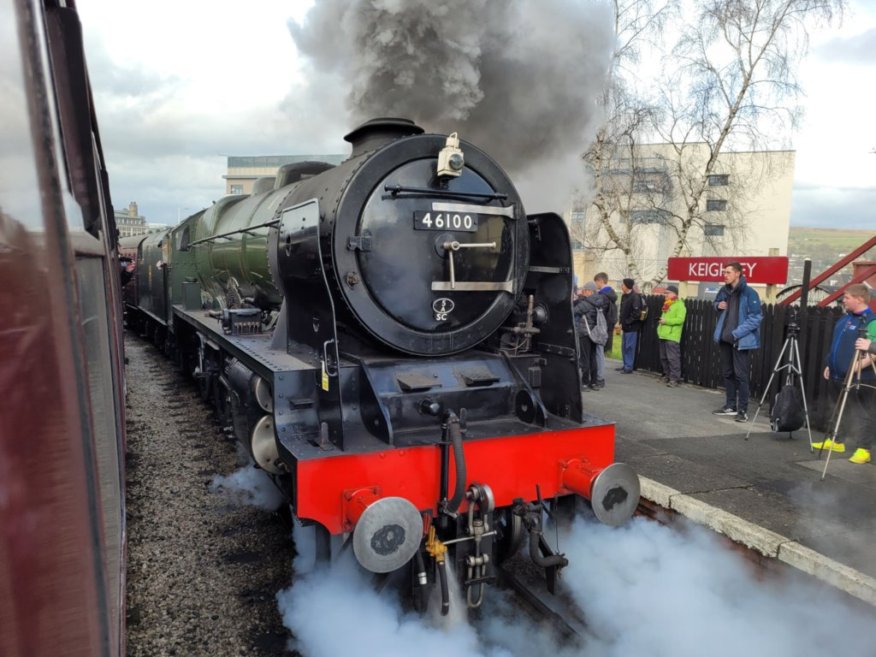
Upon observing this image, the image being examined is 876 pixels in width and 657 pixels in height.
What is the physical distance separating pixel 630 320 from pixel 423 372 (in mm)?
6184

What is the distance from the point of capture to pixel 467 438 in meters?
3.14

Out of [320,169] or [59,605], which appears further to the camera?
[320,169]

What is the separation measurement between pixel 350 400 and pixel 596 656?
5.60 feet

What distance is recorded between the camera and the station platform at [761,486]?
350 centimetres

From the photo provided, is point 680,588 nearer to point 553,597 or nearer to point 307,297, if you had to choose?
point 553,597

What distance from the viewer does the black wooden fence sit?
20.2 ft

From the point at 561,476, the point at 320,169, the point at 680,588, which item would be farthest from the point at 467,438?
the point at 320,169

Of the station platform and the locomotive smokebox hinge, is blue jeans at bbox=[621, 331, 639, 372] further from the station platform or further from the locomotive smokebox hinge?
the locomotive smokebox hinge

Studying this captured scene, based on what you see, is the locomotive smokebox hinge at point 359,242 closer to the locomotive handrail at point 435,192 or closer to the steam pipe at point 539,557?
the locomotive handrail at point 435,192

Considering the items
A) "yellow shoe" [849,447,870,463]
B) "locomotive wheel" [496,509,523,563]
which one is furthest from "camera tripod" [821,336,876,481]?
"locomotive wheel" [496,509,523,563]

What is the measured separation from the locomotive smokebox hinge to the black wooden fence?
4045 millimetres

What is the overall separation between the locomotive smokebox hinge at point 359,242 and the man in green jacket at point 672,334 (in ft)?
19.2

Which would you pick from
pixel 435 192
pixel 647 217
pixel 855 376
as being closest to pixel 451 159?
pixel 435 192

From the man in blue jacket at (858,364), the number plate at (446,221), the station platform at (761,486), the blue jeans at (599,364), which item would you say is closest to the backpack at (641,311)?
the blue jeans at (599,364)
